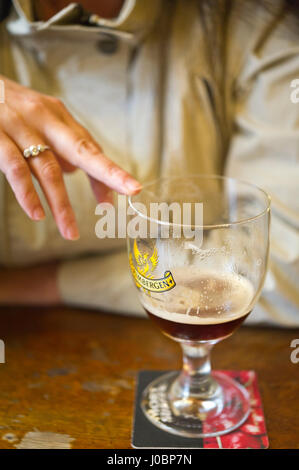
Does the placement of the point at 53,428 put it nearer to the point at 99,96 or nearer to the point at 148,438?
the point at 148,438

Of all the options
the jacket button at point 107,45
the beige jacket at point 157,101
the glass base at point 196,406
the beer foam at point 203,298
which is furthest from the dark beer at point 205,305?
the jacket button at point 107,45

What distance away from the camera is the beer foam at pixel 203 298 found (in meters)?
0.53

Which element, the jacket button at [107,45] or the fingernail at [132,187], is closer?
the fingernail at [132,187]

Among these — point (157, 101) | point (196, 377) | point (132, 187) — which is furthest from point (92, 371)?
point (157, 101)

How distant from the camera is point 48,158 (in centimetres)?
60

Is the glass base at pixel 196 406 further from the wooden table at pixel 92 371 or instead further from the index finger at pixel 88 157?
the index finger at pixel 88 157

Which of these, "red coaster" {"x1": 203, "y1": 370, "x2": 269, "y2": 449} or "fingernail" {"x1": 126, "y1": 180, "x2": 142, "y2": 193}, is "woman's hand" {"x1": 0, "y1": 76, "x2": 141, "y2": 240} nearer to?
"fingernail" {"x1": 126, "y1": 180, "x2": 142, "y2": 193}

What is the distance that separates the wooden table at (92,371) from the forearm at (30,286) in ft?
0.07

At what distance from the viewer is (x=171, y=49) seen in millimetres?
827

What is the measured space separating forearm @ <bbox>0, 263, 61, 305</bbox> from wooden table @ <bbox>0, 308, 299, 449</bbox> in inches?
0.8

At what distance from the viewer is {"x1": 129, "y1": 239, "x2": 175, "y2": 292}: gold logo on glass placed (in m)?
0.53

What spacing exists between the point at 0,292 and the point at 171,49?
0.45m

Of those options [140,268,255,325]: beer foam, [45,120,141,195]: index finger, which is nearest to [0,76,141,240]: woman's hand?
[45,120,141,195]: index finger

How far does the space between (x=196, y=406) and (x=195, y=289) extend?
0.52 ft
